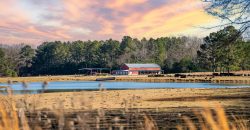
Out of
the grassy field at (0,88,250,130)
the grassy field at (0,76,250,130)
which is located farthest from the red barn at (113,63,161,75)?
the grassy field at (0,88,250,130)

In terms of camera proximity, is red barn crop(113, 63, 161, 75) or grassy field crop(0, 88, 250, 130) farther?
red barn crop(113, 63, 161, 75)

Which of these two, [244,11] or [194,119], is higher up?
[244,11]

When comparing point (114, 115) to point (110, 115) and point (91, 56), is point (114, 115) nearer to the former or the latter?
point (110, 115)

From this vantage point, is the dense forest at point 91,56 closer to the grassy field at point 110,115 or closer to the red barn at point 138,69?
the red barn at point 138,69

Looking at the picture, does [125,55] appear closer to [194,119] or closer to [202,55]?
[202,55]

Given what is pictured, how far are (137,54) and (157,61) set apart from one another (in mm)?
15482

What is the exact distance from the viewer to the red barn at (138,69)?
369ft

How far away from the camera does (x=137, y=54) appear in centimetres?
13675

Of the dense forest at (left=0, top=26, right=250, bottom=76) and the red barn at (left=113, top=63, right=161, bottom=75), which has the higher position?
the dense forest at (left=0, top=26, right=250, bottom=76)

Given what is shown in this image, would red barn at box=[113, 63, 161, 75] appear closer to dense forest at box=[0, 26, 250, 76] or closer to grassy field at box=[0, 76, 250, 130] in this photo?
dense forest at box=[0, 26, 250, 76]

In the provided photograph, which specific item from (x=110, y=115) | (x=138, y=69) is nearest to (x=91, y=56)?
(x=138, y=69)

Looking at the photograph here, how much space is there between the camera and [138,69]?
11656 centimetres

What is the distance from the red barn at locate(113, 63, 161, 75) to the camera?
4427 inches

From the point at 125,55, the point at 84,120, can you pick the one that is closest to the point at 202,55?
the point at 125,55
